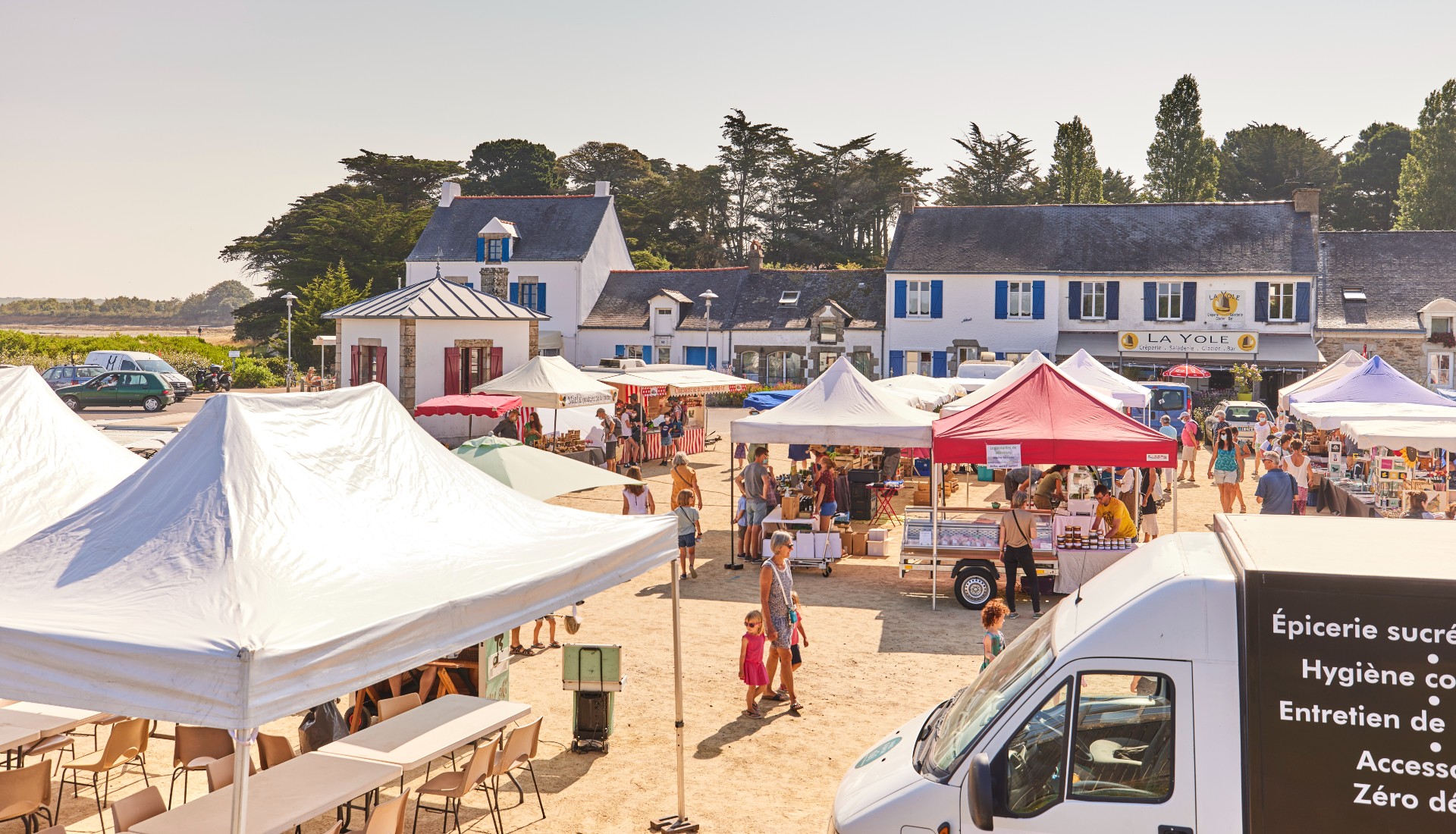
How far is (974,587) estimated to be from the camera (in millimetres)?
12695

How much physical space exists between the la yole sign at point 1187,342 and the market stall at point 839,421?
28.4 meters

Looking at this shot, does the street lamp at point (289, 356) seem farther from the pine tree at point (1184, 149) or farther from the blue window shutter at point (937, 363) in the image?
the pine tree at point (1184, 149)

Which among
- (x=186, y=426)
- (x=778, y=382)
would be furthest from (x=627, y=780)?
(x=778, y=382)

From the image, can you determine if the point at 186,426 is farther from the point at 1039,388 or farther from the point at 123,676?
the point at 1039,388

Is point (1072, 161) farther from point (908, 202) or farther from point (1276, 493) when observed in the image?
point (1276, 493)

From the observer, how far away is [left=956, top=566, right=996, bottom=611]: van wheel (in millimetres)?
12672

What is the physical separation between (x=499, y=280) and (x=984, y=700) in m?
45.4

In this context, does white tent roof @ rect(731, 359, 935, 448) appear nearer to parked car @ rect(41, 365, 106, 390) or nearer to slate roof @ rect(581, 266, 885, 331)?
slate roof @ rect(581, 266, 885, 331)

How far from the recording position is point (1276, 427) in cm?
2552

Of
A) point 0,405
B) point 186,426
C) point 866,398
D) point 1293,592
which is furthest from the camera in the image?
point 866,398

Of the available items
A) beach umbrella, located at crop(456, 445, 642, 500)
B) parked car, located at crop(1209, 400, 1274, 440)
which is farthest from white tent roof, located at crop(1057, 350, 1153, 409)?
beach umbrella, located at crop(456, 445, 642, 500)

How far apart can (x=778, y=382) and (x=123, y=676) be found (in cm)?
4138

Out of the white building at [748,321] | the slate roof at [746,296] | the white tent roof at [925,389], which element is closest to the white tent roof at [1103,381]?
the white tent roof at [925,389]

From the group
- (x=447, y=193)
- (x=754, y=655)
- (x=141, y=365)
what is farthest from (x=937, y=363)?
(x=754, y=655)
